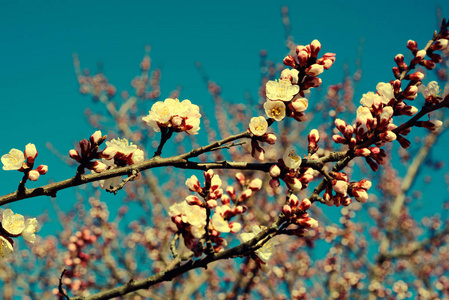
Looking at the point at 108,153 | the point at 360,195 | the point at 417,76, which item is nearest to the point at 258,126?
the point at 360,195

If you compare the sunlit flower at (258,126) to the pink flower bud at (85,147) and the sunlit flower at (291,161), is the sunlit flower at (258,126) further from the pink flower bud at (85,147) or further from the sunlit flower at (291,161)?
the pink flower bud at (85,147)

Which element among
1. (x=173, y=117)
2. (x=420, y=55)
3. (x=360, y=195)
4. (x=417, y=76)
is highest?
(x=173, y=117)

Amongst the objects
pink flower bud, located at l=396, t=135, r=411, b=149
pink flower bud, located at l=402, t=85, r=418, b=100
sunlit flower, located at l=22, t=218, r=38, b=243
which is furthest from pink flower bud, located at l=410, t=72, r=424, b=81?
sunlit flower, located at l=22, t=218, r=38, b=243

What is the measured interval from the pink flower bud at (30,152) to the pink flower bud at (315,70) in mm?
1461

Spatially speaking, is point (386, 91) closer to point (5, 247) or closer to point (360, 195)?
point (360, 195)

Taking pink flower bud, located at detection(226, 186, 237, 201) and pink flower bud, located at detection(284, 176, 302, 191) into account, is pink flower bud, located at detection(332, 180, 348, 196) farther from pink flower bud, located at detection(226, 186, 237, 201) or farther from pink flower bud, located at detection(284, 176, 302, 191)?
pink flower bud, located at detection(226, 186, 237, 201)

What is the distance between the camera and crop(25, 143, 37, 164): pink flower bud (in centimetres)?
184

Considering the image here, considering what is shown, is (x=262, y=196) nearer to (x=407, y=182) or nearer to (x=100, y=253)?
(x=407, y=182)

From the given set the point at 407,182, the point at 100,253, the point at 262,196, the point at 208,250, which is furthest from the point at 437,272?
the point at 208,250

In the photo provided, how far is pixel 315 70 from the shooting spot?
76.0 inches

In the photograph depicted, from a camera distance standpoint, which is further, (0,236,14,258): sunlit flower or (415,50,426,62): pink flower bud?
(415,50,426,62): pink flower bud

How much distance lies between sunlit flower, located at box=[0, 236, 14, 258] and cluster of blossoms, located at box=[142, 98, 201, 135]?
924 mm

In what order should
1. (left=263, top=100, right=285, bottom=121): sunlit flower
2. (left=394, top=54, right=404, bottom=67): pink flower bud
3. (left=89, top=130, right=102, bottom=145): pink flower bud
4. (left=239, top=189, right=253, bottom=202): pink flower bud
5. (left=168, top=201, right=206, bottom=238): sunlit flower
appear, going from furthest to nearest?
(left=239, top=189, right=253, bottom=202): pink flower bud < (left=394, top=54, right=404, bottom=67): pink flower bud < (left=168, top=201, right=206, bottom=238): sunlit flower < (left=263, top=100, right=285, bottom=121): sunlit flower < (left=89, top=130, right=102, bottom=145): pink flower bud

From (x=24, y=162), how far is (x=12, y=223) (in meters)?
0.34
